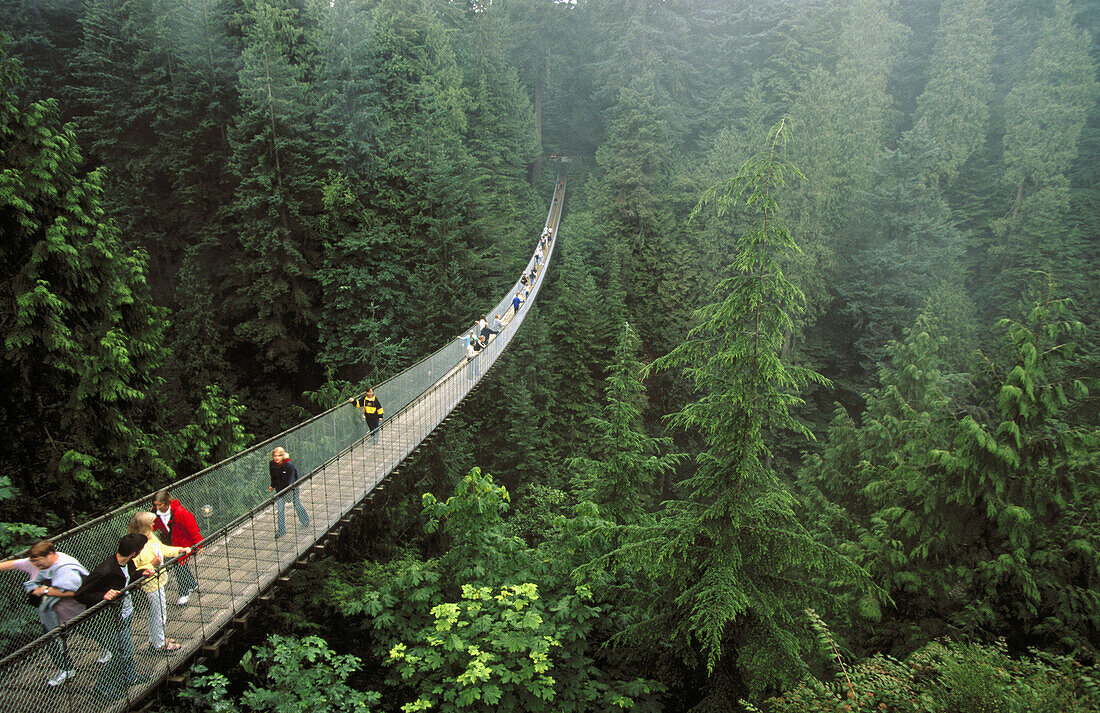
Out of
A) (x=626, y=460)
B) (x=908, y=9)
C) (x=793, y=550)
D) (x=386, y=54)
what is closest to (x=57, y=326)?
(x=626, y=460)

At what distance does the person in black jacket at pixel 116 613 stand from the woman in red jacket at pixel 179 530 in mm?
722

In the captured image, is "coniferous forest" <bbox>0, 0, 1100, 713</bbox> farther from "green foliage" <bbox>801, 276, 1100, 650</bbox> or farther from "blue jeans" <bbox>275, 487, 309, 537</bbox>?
"blue jeans" <bbox>275, 487, 309, 537</bbox>

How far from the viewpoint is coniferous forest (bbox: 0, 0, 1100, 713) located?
16.7 ft

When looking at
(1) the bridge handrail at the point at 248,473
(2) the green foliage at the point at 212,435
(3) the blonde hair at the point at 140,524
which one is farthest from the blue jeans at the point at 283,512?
(2) the green foliage at the point at 212,435

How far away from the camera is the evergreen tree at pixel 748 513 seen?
15.6ft

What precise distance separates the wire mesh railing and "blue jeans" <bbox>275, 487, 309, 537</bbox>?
0.04 feet

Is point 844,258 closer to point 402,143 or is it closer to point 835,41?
point 835,41

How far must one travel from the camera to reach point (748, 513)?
4.98 metres

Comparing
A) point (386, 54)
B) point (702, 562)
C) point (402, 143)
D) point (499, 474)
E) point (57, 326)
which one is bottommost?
point (499, 474)

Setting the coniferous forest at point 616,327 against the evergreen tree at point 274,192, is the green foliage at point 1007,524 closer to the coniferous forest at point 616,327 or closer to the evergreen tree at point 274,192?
the coniferous forest at point 616,327

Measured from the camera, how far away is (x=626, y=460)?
789 cm

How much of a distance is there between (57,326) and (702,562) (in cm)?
804

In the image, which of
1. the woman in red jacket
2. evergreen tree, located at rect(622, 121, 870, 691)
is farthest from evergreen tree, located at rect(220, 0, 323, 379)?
evergreen tree, located at rect(622, 121, 870, 691)

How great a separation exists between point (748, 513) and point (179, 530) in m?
4.98
